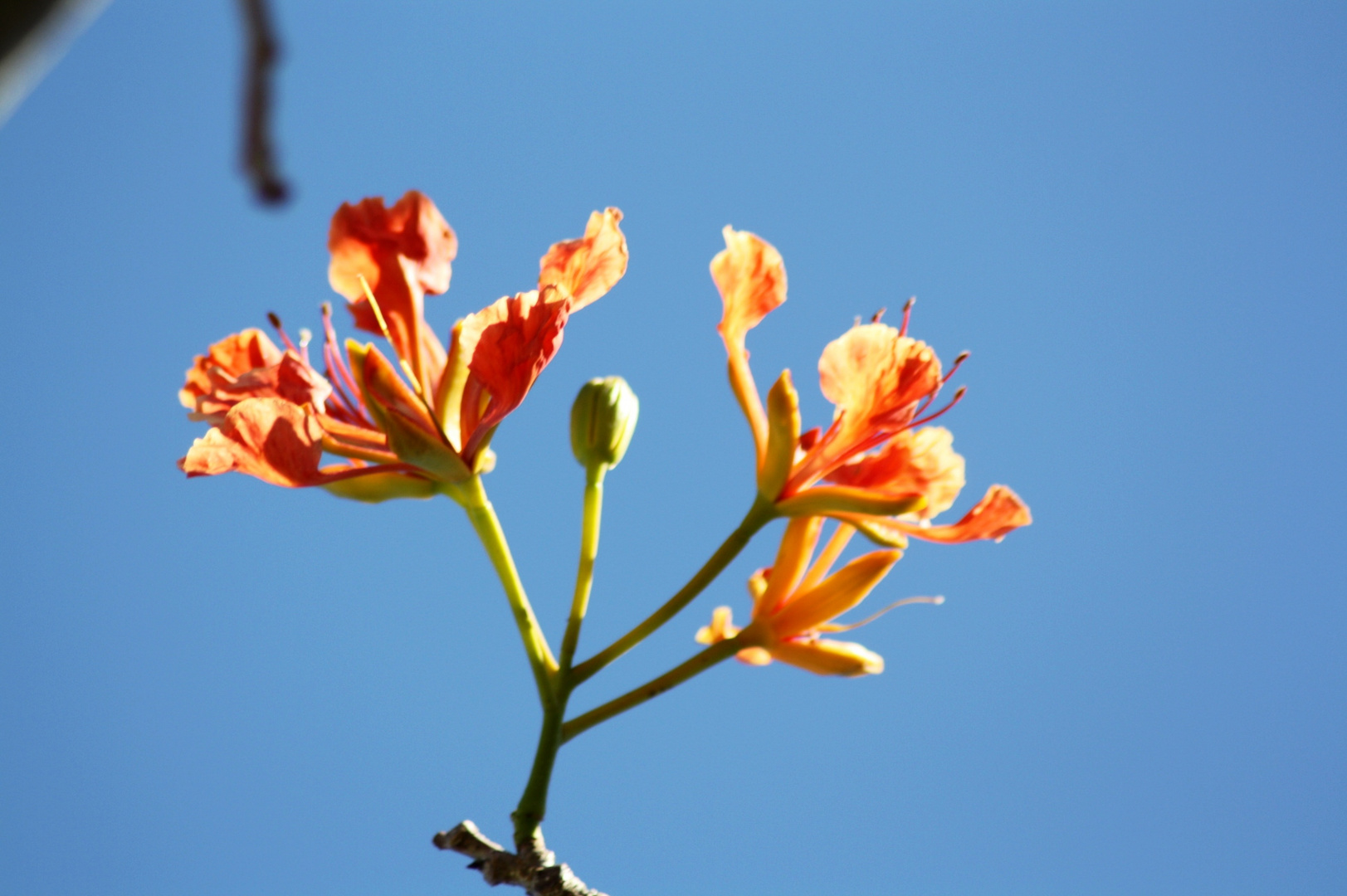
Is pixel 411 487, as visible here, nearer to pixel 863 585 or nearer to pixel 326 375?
pixel 326 375

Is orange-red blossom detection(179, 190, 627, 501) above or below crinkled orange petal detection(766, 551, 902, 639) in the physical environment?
above

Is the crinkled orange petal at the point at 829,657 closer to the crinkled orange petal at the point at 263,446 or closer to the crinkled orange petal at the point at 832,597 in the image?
the crinkled orange petal at the point at 832,597

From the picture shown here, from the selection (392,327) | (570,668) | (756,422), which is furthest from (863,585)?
(392,327)

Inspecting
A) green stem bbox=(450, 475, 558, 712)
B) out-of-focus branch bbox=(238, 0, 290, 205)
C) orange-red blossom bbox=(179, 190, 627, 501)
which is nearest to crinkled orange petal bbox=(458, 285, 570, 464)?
orange-red blossom bbox=(179, 190, 627, 501)

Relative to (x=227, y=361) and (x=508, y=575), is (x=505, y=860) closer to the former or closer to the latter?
(x=508, y=575)

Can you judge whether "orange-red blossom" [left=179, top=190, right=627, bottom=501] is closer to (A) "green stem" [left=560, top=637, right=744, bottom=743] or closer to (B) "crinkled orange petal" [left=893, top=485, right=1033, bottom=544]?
(A) "green stem" [left=560, top=637, right=744, bottom=743]

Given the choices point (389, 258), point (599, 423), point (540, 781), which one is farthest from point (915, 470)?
point (389, 258)

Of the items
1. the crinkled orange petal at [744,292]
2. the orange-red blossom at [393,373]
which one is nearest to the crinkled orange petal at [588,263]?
the orange-red blossom at [393,373]
